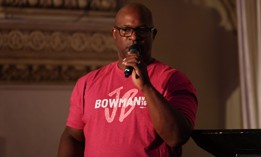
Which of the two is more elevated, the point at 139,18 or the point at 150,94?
the point at 139,18

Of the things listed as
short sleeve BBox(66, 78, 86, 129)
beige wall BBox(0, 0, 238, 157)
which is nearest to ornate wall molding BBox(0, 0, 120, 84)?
beige wall BBox(0, 0, 238, 157)

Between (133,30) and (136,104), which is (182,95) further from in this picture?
(133,30)

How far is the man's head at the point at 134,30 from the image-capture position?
5.59 feet

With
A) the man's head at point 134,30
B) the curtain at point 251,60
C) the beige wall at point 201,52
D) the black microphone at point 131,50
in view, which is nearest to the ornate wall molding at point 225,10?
the beige wall at point 201,52

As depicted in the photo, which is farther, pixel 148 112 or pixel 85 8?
pixel 85 8

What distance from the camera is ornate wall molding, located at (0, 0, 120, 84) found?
2604 mm

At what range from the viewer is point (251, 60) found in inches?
105

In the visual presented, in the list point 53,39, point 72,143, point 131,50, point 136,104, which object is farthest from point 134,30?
point 53,39

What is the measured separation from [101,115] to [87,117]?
0.25ft

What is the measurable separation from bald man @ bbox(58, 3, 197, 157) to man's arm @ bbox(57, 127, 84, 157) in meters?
0.06

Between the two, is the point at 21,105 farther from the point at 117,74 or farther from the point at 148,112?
the point at 148,112

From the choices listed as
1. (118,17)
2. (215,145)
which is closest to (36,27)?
(118,17)

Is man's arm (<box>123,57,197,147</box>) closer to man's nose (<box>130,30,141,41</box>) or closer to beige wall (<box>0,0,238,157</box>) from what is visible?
man's nose (<box>130,30,141,41</box>)

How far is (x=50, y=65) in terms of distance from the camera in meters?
2.63
